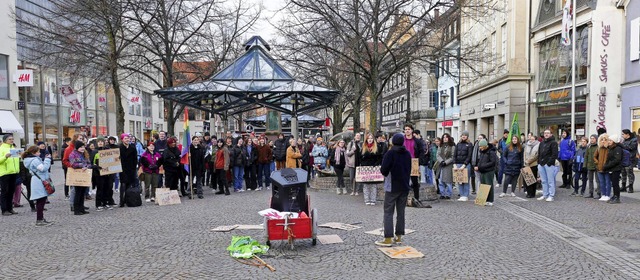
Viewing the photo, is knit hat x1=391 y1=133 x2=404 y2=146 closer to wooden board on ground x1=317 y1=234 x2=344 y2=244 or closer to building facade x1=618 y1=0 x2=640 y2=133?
wooden board on ground x1=317 y1=234 x2=344 y2=244

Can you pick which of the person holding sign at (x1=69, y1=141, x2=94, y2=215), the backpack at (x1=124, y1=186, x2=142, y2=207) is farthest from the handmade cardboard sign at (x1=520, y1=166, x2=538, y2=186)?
the person holding sign at (x1=69, y1=141, x2=94, y2=215)

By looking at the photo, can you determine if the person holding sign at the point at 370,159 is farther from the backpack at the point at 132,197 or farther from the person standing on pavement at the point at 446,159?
the backpack at the point at 132,197

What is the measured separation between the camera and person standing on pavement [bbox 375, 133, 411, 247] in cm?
788

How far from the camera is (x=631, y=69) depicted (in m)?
20.5

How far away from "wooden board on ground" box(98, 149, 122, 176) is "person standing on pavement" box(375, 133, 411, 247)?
717 cm

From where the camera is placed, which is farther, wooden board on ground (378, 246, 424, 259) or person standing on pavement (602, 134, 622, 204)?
person standing on pavement (602, 134, 622, 204)

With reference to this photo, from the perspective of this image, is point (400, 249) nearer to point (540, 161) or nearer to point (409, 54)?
point (540, 161)

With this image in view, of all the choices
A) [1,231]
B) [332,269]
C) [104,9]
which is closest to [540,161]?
→ [332,269]

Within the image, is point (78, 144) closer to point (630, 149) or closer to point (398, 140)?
point (398, 140)

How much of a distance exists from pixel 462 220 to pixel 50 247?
7.29 metres

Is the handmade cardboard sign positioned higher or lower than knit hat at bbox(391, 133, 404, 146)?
lower

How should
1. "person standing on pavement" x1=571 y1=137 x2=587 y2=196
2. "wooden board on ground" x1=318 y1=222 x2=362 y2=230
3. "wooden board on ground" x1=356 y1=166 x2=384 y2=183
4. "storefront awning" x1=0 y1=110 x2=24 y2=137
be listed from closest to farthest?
1. "wooden board on ground" x1=318 y1=222 x2=362 y2=230
2. "wooden board on ground" x1=356 y1=166 x2=384 y2=183
3. "person standing on pavement" x1=571 y1=137 x2=587 y2=196
4. "storefront awning" x1=0 y1=110 x2=24 y2=137

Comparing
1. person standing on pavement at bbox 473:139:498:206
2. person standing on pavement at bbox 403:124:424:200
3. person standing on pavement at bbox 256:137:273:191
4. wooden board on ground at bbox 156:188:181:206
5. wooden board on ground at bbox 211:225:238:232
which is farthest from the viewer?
person standing on pavement at bbox 256:137:273:191

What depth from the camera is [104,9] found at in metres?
17.4
